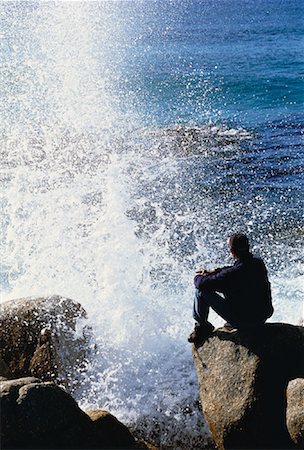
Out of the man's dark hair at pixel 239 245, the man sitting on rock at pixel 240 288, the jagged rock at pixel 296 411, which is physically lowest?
the jagged rock at pixel 296 411

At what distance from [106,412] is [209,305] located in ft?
7.69

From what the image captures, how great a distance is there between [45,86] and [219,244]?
22002 mm

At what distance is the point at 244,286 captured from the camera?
7770 millimetres

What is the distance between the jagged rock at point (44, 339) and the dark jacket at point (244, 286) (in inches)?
118

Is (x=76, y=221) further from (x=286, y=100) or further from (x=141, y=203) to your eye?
(x=286, y=100)

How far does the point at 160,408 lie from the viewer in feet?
28.0

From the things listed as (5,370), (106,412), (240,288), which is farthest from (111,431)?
(240,288)

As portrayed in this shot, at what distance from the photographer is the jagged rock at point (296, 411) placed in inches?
272

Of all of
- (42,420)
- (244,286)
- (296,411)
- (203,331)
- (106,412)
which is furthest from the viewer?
(203,331)

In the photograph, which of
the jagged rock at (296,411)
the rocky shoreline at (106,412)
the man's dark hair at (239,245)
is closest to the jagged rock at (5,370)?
the rocky shoreline at (106,412)

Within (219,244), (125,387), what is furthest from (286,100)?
(125,387)

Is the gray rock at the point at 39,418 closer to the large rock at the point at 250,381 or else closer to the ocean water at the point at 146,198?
the ocean water at the point at 146,198

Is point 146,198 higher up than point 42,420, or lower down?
lower down

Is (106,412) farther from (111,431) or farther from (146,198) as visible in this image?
(146,198)
